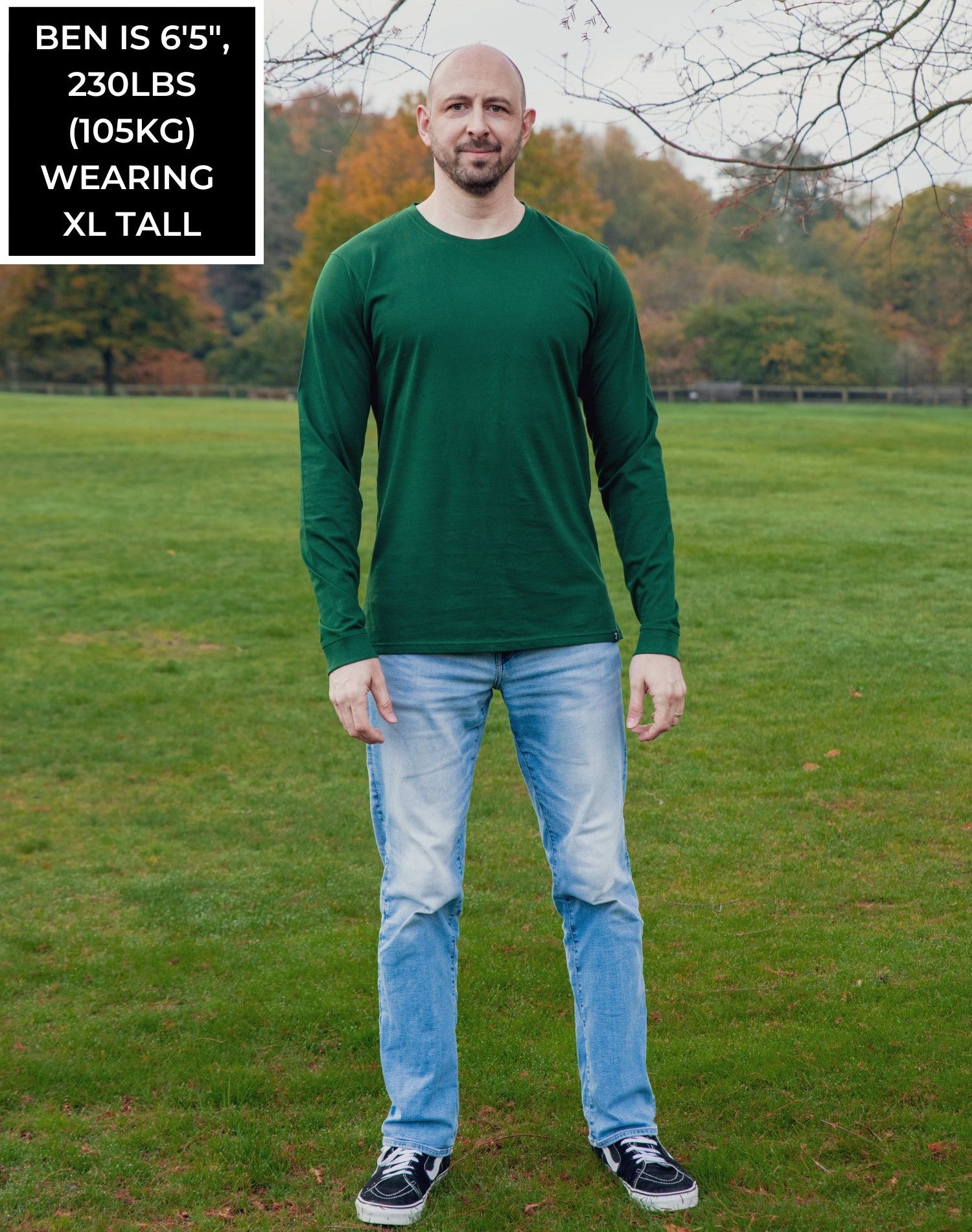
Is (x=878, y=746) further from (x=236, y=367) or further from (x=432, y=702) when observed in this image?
(x=236, y=367)

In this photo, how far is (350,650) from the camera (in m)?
2.81

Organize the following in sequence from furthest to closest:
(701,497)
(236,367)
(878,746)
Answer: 1. (236,367)
2. (701,497)
3. (878,746)

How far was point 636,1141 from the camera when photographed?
306 cm

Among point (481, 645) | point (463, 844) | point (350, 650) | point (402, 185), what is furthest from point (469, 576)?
point (402, 185)

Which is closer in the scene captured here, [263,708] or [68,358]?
[263,708]

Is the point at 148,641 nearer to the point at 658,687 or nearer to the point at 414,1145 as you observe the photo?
the point at 414,1145

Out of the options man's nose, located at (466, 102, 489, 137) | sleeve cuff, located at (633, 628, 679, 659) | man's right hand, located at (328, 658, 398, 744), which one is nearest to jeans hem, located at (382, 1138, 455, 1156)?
man's right hand, located at (328, 658, 398, 744)

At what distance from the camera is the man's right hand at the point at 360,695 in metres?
2.78

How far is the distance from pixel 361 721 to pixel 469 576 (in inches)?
15.4

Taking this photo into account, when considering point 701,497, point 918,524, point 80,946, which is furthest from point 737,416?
point 80,946

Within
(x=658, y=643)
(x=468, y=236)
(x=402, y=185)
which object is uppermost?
(x=402, y=185)

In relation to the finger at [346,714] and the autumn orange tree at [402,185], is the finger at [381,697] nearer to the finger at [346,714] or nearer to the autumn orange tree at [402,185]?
the finger at [346,714]

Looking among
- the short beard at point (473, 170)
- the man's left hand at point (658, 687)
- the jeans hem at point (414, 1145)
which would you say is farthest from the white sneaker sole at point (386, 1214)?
the short beard at point (473, 170)

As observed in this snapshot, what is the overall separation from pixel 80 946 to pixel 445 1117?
2.21 metres
